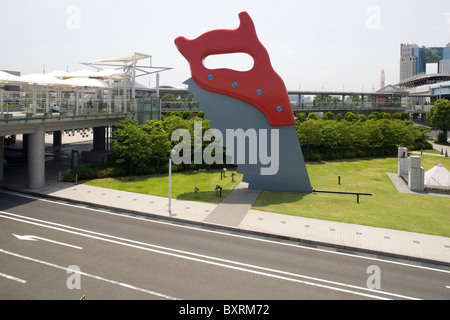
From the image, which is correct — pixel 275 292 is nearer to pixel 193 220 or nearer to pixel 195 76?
pixel 193 220

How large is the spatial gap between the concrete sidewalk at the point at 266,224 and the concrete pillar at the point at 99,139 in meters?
12.4

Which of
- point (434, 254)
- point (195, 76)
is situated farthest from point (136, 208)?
point (434, 254)

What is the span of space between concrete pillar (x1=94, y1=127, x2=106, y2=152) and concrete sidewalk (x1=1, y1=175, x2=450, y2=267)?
12.4 metres

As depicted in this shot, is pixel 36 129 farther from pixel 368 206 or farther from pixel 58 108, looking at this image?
pixel 368 206

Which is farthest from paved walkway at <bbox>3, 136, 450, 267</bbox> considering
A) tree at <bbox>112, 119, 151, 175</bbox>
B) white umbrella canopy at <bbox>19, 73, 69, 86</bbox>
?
white umbrella canopy at <bbox>19, 73, 69, 86</bbox>

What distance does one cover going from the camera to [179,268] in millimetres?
12312

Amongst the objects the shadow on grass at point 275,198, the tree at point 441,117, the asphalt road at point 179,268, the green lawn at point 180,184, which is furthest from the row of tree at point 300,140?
the asphalt road at point 179,268

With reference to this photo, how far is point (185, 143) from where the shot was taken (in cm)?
2897

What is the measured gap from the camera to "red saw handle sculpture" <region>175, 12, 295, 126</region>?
21422 millimetres

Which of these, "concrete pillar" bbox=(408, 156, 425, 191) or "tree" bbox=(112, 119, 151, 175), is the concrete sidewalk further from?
"concrete pillar" bbox=(408, 156, 425, 191)

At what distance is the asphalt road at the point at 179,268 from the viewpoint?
35.4 feet

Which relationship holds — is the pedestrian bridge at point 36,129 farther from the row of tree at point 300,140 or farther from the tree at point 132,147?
the tree at point 132,147

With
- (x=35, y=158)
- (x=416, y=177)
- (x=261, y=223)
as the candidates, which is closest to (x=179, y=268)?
(x=261, y=223)
